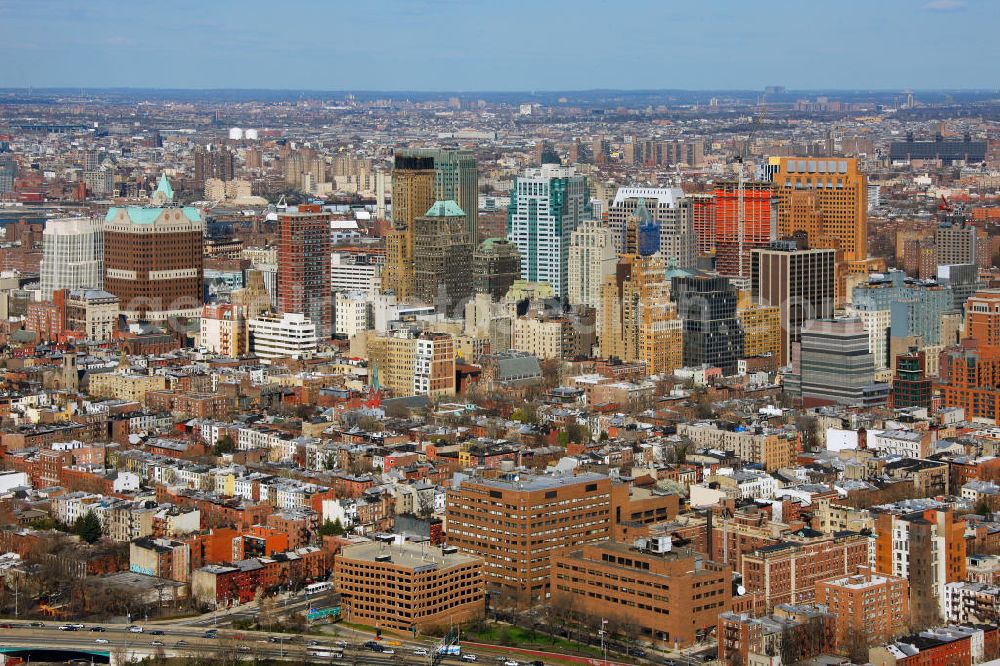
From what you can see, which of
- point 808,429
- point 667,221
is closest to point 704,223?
point 667,221

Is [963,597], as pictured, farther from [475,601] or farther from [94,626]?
[94,626]

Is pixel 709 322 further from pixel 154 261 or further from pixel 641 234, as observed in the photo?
pixel 154 261

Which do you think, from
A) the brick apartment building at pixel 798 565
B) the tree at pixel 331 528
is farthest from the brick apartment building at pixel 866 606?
the tree at pixel 331 528

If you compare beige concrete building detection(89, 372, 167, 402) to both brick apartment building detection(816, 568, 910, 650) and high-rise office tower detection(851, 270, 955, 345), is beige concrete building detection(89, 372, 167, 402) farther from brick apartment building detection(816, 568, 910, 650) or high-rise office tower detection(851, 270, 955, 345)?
brick apartment building detection(816, 568, 910, 650)

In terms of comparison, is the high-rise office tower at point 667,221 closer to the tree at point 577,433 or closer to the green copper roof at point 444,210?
the green copper roof at point 444,210

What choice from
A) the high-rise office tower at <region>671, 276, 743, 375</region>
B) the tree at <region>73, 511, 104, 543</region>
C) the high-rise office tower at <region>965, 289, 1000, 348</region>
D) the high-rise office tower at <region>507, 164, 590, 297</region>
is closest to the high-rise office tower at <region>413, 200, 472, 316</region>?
the high-rise office tower at <region>507, 164, 590, 297</region>

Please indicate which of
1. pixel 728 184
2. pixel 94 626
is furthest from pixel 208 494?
pixel 728 184
